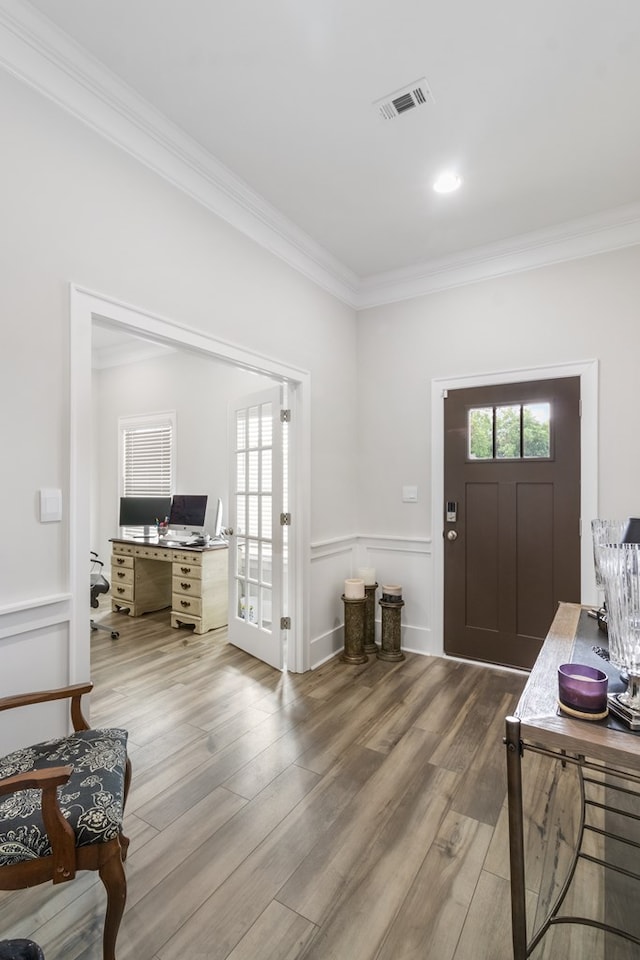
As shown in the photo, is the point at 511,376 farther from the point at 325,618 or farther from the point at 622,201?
the point at 325,618

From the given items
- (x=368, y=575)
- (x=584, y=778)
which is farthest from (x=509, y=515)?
(x=584, y=778)

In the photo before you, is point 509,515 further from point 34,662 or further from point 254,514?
point 34,662

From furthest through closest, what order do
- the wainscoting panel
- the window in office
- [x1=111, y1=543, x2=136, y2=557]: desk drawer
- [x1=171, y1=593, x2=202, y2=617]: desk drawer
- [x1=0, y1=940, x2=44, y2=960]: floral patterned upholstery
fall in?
1. the window in office
2. [x1=111, y1=543, x2=136, y2=557]: desk drawer
3. [x1=171, y1=593, x2=202, y2=617]: desk drawer
4. the wainscoting panel
5. [x1=0, y1=940, x2=44, y2=960]: floral patterned upholstery

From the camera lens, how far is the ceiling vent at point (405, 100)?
6.56 feet

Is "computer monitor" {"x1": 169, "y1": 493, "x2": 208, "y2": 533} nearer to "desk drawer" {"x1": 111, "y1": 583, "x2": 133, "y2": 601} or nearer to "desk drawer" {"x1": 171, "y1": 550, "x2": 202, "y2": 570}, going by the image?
"desk drawer" {"x1": 171, "y1": 550, "x2": 202, "y2": 570}

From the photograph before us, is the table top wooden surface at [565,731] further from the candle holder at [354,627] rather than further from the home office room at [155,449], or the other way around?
the home office room at [155,449]

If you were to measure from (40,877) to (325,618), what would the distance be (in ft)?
8.32

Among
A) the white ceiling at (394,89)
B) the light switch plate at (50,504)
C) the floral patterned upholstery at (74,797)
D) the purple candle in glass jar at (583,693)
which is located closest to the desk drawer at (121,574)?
the light switch plate at (50,504)

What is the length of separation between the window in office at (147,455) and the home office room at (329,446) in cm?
213

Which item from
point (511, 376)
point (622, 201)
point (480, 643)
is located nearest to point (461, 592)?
point (480, 643)

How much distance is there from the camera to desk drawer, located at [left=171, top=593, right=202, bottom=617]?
4227 mm

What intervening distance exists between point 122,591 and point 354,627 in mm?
2696

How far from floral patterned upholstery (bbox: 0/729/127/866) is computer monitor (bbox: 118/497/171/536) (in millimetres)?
3670

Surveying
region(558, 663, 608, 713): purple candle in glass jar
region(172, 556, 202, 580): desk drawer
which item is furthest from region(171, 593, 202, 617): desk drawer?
region(558, 663, 608, 713): purple candle in glass jar
